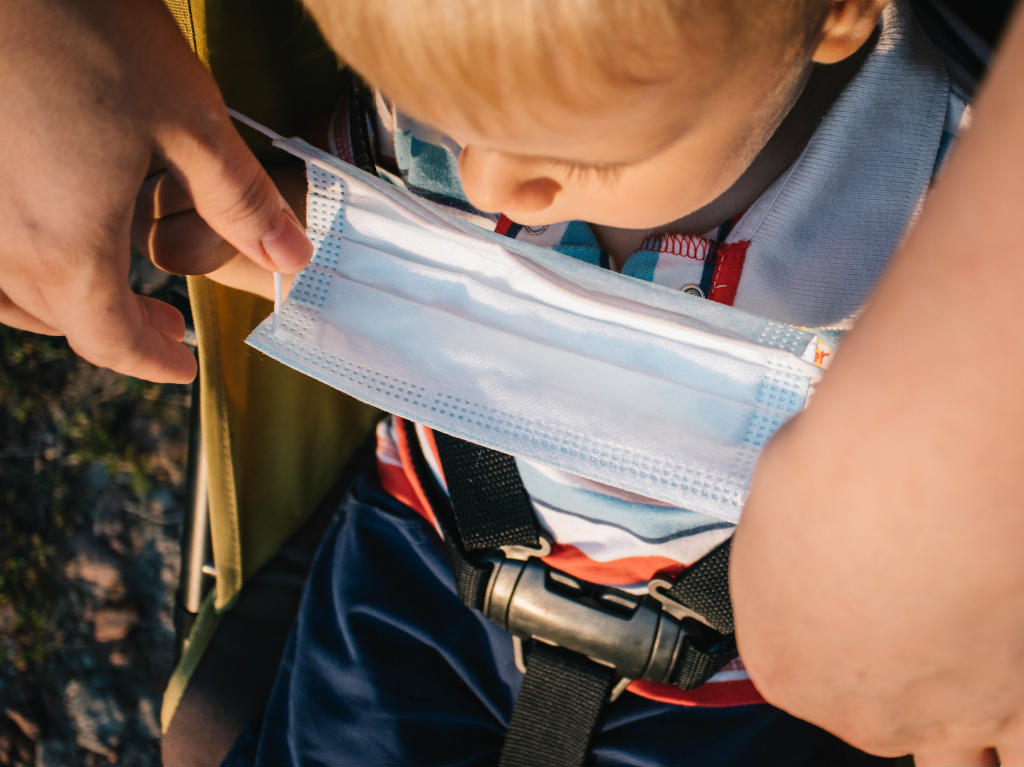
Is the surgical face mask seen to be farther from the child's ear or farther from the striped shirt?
the child's ear

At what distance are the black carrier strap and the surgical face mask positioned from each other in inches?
5.1

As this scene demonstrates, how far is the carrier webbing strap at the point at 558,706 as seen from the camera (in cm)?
78

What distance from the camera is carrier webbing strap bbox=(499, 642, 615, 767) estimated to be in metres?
0.78

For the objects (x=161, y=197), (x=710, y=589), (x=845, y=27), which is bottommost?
(x=710, y=589)

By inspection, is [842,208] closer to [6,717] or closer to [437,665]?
[437,665]

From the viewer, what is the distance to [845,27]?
0.49 meters

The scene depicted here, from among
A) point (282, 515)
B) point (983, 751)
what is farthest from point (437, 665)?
point (983, 751)

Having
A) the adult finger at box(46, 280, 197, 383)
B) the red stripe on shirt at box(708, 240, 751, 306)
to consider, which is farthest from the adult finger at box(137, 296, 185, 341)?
the red stripe on shirt at box(708, 240, 751, 306)

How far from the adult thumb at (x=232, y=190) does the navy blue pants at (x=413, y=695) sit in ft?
1.36

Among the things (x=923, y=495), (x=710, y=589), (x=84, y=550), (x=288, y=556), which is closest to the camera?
(x=923, y=495)

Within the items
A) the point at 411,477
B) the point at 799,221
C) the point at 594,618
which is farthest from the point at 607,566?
the point at 799,221

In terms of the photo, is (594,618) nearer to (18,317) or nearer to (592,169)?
(592,169)

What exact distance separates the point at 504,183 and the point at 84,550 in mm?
1236

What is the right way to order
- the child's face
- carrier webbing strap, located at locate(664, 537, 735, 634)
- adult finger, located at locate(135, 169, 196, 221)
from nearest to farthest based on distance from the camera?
the child's face → adult finger, located at locate(135, 169, 196, 221) → carrier webbing strap, located at locate(664, 537, 735, 634)
